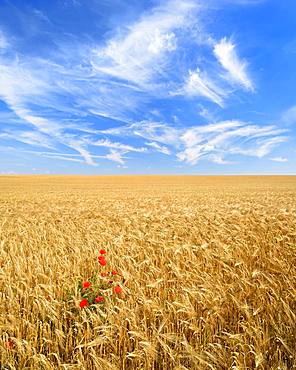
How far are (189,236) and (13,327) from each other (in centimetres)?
449

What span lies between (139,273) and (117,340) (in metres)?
1.71

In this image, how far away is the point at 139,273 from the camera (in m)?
4.37

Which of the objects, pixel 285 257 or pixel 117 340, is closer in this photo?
pixel 117 340

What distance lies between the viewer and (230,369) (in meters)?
2.29

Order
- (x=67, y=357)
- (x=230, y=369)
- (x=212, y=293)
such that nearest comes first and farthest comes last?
(x=230, y=369) < (x=67, y=357) < (x=212, y=293)

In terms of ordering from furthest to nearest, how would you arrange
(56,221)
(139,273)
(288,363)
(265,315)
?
1. (56,221)
2. (139,273)
3. (265,315)
4. (288,363)

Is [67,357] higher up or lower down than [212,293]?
lower down

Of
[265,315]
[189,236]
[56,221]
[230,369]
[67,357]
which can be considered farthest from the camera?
[56,221]

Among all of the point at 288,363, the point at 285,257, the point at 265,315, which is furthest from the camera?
the point at 285,257

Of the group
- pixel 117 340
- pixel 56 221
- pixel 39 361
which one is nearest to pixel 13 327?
pixel 39 361

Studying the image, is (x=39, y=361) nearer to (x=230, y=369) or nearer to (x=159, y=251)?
(x=230, y=369)

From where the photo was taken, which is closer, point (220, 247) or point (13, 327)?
point (13, 327)

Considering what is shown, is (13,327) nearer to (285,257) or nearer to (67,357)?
(67,357)

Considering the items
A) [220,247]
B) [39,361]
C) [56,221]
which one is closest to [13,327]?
[39,361]
